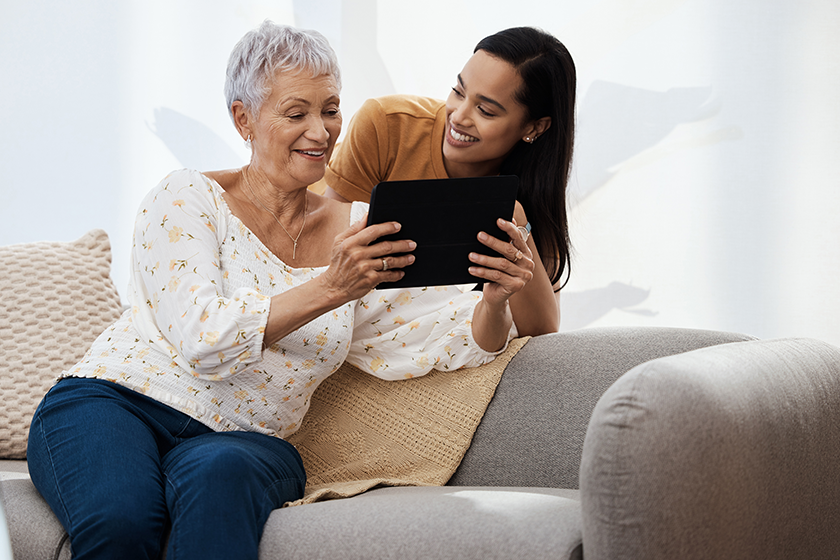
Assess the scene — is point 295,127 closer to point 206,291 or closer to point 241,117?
point 241,117

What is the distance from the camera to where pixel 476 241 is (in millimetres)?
1333

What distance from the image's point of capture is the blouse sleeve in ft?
4.00

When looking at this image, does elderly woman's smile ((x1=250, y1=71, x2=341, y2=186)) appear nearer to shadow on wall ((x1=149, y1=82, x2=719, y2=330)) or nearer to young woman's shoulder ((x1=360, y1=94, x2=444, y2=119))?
young woman's shoulder ((x1=360, y1=94, x2=444, y2=119))

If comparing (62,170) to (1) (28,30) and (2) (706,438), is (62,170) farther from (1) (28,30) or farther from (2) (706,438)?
(2) (706,438)

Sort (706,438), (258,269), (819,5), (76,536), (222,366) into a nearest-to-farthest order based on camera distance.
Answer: (706,438), (76,536), (222,366), (258,269), (819,5)

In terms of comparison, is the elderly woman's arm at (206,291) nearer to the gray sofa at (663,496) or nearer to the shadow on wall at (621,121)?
the gray sofa at (663,496)

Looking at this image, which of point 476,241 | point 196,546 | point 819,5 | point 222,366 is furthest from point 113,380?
point 819,5

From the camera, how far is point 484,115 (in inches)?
69.2

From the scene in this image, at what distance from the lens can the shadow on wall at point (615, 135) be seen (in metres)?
2.37

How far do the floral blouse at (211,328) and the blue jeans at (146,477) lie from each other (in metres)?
0.05

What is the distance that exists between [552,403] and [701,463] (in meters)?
0.60

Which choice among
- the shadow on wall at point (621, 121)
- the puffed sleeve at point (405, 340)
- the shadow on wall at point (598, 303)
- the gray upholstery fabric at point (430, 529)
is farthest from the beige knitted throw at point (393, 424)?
the shadow on wall at point (621, 121)

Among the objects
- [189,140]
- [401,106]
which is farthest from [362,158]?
[189,140]

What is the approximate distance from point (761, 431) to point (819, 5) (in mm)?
1776
